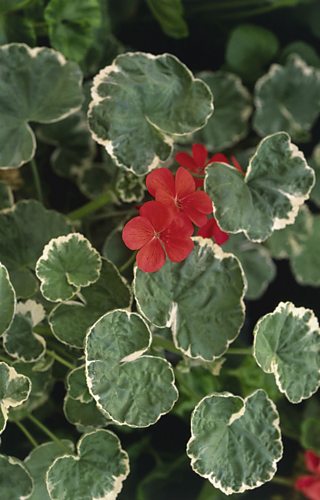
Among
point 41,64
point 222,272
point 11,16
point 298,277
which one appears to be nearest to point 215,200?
point 222,272

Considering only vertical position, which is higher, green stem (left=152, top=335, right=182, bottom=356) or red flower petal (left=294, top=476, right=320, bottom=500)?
green stem (left=152, top=335, right=182, bottom=356)

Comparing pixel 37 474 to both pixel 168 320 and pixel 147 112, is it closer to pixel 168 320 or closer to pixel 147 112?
pixel 168 320

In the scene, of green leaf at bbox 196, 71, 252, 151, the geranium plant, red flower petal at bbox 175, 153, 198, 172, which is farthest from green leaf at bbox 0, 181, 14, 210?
green leaf at bbox 196, 71, 252, 151

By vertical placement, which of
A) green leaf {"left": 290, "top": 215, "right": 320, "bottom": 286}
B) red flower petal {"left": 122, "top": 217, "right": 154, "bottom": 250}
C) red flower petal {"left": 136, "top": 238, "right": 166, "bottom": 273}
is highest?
red flower petal {"left": 122, "top": 217, "right": 154, "bottom": 250}

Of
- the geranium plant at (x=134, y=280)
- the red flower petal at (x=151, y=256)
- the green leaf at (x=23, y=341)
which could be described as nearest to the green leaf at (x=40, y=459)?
the geranium plant at (x=134, y=280)

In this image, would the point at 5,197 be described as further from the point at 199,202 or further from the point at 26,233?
the point at 199,202

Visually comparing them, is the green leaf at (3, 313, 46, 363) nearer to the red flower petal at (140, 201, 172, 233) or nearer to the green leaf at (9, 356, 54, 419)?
the green leaf at (9, 356, 54, 419)

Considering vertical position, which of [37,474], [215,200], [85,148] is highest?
[215,200]

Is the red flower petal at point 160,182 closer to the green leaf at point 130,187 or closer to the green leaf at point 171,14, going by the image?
the green leaf at point 130,187
